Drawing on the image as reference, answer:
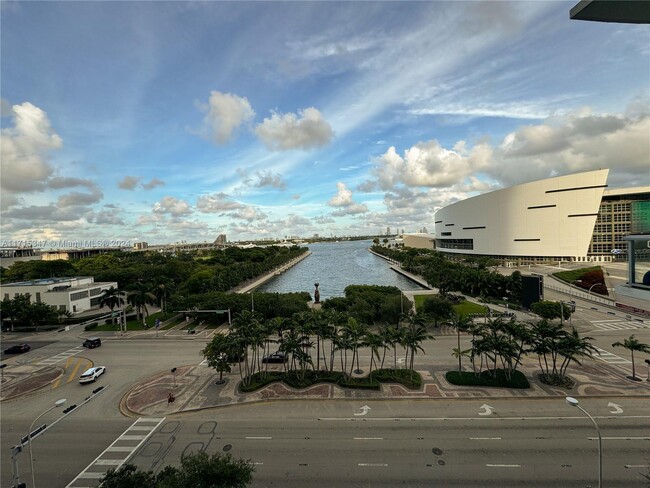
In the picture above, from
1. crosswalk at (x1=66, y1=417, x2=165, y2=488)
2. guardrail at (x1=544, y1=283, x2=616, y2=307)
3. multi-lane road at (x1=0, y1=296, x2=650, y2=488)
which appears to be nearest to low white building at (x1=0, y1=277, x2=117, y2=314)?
multi-lane road at (x1=0, y1=296, x2=650, y2=488)

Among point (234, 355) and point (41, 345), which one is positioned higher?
point (234, 355)

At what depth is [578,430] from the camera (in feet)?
67.4

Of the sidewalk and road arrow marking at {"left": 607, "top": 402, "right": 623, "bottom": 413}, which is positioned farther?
the sidewalk

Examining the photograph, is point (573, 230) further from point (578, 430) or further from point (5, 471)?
point (5, 471)

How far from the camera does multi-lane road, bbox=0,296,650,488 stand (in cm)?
1716

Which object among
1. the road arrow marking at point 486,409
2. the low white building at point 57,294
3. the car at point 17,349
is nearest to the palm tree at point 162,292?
the car at point 17,349

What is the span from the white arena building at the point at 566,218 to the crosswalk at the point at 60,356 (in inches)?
5357

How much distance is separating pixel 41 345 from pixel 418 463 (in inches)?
2131

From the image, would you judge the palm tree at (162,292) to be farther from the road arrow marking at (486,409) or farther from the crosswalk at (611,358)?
the crosswalk at (611,358)

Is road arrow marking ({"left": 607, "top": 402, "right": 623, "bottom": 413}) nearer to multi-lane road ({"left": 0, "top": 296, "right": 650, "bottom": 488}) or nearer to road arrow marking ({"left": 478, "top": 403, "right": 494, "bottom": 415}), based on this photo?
multi-lane road ({"left": 0, "top": 296, "right": 650, "bottom": 488})

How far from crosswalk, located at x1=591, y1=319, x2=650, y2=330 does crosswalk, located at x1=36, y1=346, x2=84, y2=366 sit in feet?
239

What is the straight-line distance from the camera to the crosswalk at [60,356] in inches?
1479

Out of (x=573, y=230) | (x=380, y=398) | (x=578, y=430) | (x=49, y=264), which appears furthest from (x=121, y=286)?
(x=573, y=230)


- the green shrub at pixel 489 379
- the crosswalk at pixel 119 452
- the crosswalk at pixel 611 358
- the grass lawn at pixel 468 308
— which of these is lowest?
the crosswalk at pixel 119 452
